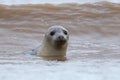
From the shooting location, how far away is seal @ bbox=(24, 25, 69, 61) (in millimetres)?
8531

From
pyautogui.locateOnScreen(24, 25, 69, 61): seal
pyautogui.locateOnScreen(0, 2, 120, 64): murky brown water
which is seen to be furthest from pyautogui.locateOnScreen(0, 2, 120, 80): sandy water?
pyautogui.locateOnScreen(24, 25, 69, 61): seal

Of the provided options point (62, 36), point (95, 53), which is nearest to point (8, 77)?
point (62, 36)

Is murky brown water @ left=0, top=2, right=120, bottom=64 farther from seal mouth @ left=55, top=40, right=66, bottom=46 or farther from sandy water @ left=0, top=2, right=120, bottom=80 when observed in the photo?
seal mouth @ left=55, top=40, right=66, bottom=46

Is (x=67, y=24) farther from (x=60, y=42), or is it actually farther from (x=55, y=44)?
(x=60, y=42)

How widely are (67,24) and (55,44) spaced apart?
649 centimetres

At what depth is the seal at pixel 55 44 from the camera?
853 centimetres

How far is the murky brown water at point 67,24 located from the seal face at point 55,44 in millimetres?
940

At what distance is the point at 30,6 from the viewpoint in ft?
59.5

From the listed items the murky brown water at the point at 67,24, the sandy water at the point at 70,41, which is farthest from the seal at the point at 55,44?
the murky brown water at the point at 67,24

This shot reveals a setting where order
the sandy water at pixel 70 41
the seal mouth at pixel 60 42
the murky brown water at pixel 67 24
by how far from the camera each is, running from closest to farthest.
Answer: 1. the sandy water at pixel 70 41
2. the seal mouth at pixel 60 42
3. the murky brown water at pixel 67 24

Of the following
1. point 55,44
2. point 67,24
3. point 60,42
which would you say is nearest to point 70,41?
point 67,24

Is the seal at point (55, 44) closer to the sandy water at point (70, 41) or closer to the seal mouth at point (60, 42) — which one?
the seal mouth at point (60, 42)

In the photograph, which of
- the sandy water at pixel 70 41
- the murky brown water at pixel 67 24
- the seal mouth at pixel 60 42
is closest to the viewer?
the sandy water at pixel 70 41

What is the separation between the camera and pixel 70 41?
12273mm
